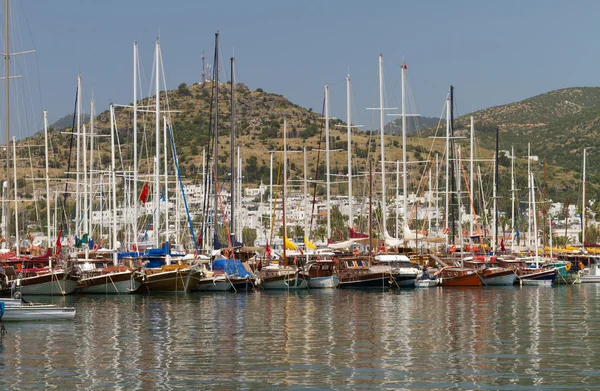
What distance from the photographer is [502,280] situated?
61469 mm

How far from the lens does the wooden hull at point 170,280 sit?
2062 inches

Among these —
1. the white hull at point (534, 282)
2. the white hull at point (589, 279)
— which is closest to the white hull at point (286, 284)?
the white hull at point (534, 282)

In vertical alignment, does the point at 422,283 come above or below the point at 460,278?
below

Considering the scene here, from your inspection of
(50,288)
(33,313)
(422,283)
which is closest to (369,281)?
(422,283)

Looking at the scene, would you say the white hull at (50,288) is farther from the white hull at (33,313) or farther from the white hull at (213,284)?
the white hull at (33,313)

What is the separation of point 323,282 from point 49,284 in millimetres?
15309

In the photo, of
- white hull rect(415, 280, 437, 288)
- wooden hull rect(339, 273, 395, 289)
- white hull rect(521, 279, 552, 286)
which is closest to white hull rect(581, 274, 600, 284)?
white hull rect(521, 279, 552, 286)

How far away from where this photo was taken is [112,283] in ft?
171

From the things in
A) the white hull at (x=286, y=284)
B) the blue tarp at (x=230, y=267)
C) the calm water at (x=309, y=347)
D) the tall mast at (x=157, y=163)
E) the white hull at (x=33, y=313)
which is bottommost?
the calm water at (x=309, y=347)

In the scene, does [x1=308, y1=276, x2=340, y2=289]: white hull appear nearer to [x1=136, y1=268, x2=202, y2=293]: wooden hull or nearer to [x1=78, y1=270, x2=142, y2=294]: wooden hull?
[x1=136, y1=268, x2=202, y2=293]: wooden hull

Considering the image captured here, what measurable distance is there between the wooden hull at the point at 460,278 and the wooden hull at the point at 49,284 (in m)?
22.4

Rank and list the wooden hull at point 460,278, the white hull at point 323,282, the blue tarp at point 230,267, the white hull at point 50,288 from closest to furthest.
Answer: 1. the white hull at point 50,288
2. the blue tarp at point 230,267
3. the white hull at point 323,282
4. the wooden hull at point 460,278

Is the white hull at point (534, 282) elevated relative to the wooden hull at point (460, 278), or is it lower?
lower

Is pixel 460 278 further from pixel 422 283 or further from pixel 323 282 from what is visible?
pixel 323 282
